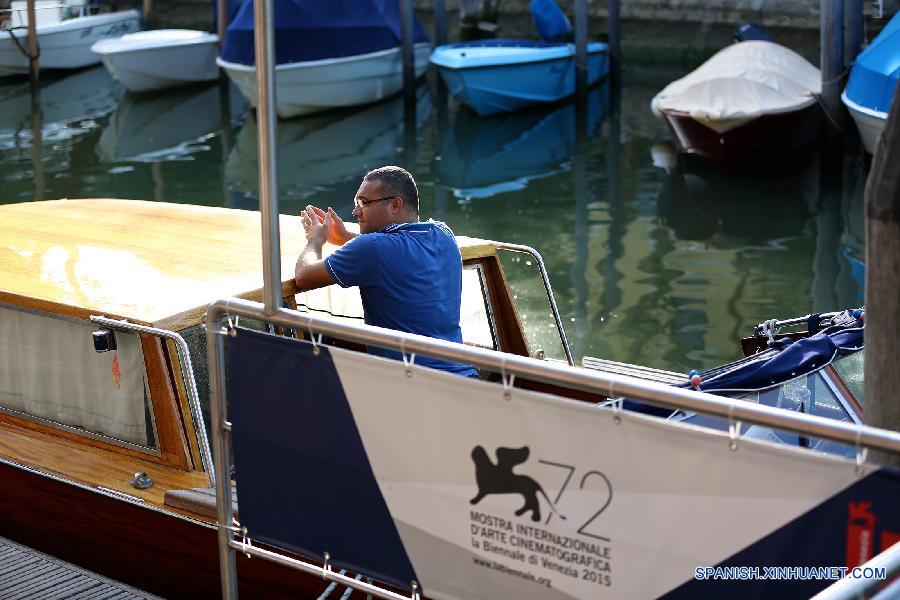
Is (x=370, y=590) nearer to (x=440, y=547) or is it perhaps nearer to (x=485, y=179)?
(x=440, y=547)

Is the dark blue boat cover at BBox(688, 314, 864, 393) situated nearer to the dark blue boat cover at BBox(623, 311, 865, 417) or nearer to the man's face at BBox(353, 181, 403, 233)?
the dark blue boat cover at BBox(623, 311, 865, 417)

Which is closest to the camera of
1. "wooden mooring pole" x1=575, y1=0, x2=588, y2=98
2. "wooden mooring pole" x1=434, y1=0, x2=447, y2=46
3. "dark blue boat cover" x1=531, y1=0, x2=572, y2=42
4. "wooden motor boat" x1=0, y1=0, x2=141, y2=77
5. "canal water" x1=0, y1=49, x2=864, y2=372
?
"canal water" x1=0, y1=49, x2=864, y2=372

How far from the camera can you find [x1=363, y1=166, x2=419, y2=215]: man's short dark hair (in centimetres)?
468

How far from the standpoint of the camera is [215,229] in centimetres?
586

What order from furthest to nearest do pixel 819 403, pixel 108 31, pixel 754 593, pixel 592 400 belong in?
pixel 108 31 < pixel 592 400 < pixel 819 403 < pixel 754 593

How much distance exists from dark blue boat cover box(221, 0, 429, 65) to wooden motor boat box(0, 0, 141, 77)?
663cm

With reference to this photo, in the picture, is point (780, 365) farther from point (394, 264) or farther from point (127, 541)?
point (127, 541)

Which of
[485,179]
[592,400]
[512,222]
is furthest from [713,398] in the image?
[485,179]

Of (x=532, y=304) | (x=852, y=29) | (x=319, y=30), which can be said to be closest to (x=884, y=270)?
(x=532, y=304)

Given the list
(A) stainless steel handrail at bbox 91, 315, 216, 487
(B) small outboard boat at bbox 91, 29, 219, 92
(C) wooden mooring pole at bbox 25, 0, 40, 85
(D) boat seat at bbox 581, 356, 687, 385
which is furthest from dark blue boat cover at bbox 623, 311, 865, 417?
(C) wooden mooring pole at bbox 25, 0, 40, 85

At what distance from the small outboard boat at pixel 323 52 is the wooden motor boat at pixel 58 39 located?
6.73 m

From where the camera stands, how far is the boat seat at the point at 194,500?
14.5 feet

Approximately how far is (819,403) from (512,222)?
10.3m

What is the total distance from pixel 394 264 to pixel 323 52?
17.7 meters
